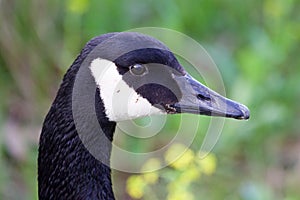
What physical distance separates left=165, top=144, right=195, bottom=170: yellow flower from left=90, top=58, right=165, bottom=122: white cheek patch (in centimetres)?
58

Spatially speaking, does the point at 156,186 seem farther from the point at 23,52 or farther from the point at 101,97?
the point at 23,52

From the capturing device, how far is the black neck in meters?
2.66

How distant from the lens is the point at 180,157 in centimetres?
345

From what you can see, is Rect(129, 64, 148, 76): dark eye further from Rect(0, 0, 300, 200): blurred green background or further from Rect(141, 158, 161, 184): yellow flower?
Rect(0, 0, 300, 200): blurred green background

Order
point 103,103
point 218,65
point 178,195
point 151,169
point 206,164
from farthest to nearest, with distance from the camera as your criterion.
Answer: point 218,65 < point 151,169 < point 206,164 < point 178,195 < point 103,103

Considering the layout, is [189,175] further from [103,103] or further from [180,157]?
[103,103]

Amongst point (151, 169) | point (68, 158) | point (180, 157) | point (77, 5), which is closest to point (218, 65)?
point (77, 5)

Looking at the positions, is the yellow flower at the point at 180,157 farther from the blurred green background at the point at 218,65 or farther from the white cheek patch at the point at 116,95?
the white cheek patch at the point at 116,95

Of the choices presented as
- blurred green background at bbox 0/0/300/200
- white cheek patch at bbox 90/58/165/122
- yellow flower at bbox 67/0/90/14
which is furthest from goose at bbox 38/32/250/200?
yellow flower at bbox 67/0/90/14

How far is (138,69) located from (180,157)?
2.77 feet

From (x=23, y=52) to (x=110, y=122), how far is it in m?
1.79

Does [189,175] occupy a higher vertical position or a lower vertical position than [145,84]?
higher

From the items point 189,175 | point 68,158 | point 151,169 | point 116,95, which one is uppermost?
point 151,169

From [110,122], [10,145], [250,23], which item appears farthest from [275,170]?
[110,122]
